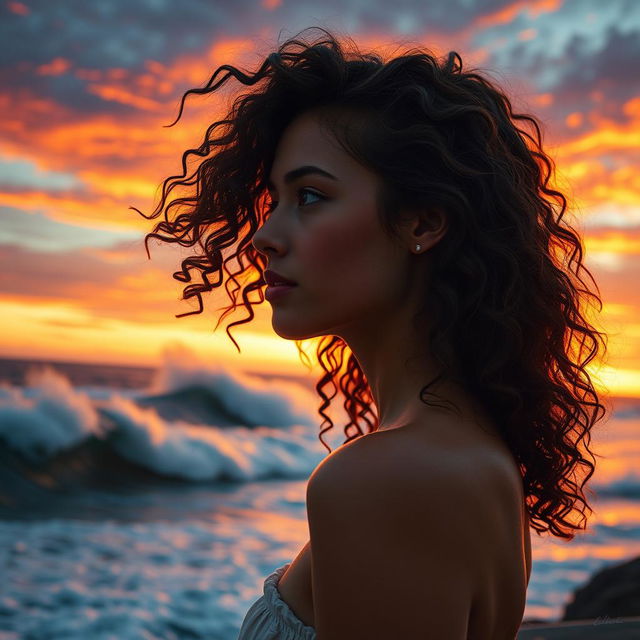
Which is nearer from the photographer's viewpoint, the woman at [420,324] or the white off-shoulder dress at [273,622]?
the woman at [420,324]

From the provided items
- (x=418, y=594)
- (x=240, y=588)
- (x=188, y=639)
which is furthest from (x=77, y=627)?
(x=418, y=594)

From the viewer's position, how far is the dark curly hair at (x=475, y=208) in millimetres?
1544

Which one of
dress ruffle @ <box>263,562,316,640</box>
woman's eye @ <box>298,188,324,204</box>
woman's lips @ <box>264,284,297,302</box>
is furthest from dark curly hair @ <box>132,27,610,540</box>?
dress ruffle @ <box>263,562,316,640</box>

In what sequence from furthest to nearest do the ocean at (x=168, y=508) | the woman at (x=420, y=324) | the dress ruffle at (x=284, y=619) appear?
1. the ocean at (x=168, y=508)
2. the dress ruffle at (x=284, y=619)
3. the woman at (x=420, y=324)

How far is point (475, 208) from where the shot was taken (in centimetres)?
159

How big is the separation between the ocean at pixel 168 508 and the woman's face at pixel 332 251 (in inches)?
45.1

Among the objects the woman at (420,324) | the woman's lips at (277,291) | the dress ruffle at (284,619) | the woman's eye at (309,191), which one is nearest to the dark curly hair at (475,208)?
the woman at (420,324)

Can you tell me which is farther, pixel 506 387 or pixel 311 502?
pixel 506 387

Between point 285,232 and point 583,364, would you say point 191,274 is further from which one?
point 583,364

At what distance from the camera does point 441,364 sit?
1.51 m

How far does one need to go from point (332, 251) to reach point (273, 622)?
0.80 meters

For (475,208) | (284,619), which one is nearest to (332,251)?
(475,208)

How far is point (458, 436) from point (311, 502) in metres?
0.30

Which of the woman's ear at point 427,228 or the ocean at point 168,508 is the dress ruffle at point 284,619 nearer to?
the woman's ear at point 427,228
